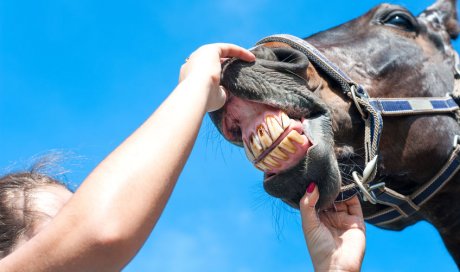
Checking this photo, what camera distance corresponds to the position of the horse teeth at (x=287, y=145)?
2.71 metres

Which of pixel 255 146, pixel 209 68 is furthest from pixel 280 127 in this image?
pixel 209 68

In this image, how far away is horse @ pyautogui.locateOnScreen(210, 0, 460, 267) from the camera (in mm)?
2783

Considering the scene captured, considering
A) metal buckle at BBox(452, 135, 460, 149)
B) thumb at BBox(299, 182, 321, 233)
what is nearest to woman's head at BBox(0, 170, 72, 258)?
thumb at BBox(299, 182, 321, 233)

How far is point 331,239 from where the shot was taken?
2.77 metres

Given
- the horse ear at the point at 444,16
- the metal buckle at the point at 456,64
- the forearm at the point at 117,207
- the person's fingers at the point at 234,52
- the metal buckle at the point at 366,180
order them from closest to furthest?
the forearm at the point at 117,207 < the person's fingers at the point at 234,52 < the metal buckle at the point at 366,180 < the metal buckle at the point at 456,64 < the horse ear at the point at 444,16

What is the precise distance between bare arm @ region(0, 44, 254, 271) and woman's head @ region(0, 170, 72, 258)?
519mm

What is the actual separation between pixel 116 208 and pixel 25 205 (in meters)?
0.83

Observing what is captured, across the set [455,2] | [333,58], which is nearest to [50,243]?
[333,58]

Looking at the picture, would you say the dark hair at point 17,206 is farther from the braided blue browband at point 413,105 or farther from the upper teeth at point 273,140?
the braided blue browband at point 413,105

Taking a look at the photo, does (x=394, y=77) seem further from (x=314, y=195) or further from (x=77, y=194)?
(x=77, y=194)

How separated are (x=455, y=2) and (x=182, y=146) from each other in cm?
427

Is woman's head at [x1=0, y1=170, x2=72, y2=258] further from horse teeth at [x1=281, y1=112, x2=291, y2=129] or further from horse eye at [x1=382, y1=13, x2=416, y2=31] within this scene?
horse eye at [x1=382, y1=13, x2=416, y2=31]

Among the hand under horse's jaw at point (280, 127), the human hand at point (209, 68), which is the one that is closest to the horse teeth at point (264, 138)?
the hand under horse's jaw at point (280, 127)

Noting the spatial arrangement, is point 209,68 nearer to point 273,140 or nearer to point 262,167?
point 273,140
